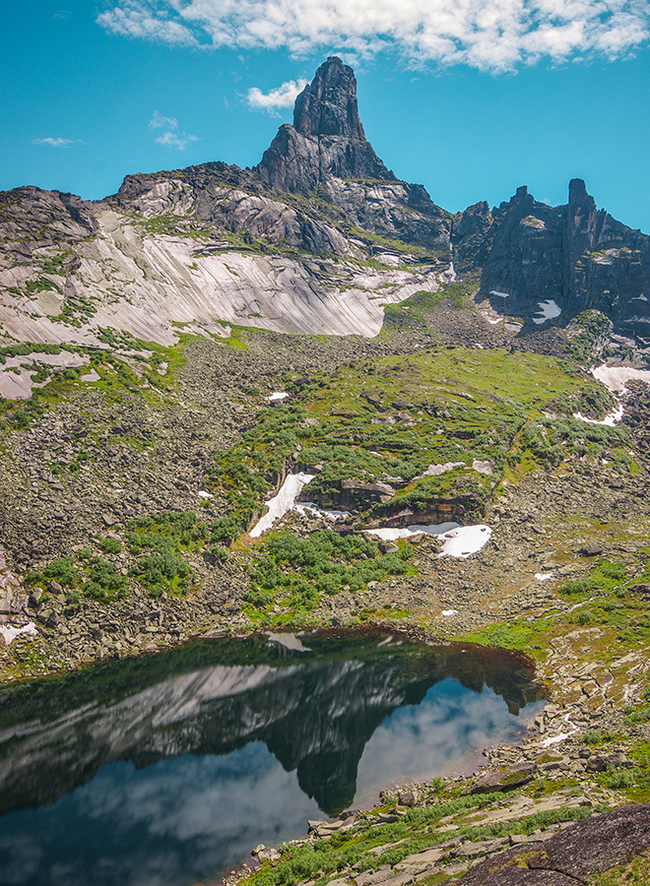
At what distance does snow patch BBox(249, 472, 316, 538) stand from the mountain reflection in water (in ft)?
64.4

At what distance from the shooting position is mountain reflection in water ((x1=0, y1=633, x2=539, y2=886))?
27.9 meters

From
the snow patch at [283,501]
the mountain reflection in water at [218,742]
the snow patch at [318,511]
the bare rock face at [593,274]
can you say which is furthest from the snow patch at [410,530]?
the bare rock face at [593,274]

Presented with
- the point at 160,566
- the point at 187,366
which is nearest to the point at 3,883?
the point at 160,566

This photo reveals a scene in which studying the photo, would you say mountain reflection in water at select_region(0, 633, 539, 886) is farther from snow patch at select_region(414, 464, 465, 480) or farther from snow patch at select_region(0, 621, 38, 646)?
snow patch at select_region(414, 464, 465, 480)

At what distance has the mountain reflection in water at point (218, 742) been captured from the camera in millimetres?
27922

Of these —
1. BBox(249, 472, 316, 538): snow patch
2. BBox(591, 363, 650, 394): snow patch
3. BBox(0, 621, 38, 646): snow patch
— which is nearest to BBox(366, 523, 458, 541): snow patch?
BBox(249, 472, 316, 538): snow patch

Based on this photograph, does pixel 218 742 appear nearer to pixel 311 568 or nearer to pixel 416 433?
pixel 311 568

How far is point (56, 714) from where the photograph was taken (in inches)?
1542

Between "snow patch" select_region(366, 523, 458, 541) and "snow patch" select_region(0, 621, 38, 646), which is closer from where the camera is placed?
"snow patch" select_region(0, 621, 38, 646)

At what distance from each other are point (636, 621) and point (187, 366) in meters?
89.9

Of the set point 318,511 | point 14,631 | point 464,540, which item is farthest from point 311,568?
point 14,631

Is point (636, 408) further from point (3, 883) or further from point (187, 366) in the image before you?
point (3, 883)

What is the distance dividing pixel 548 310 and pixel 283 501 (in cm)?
15204

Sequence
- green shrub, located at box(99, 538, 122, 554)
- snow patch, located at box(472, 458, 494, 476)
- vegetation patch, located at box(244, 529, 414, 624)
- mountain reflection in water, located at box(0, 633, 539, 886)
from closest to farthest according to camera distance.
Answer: mountain reflection in water, located at box(0, 633, 539, 886) → green shrub, located at box(99, 538, 122, 554) → vegetation patch, located at box(244, 529, 414, 624) → snow patch, located at box(472, 458, 494, 476)
